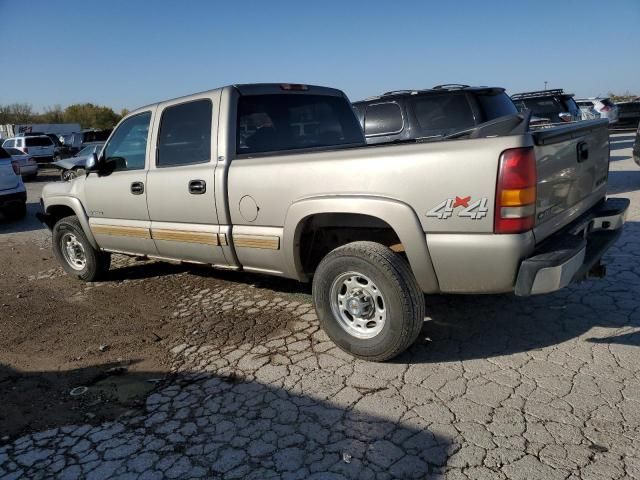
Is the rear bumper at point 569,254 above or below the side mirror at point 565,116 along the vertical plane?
below

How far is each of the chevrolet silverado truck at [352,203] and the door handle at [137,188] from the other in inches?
0.7

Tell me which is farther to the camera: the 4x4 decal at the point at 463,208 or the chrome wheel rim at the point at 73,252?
the chrome wheel rim at the point at 73,252

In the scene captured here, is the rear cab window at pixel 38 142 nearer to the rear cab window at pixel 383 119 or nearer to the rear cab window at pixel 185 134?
the rear cab window at pixel 383 119

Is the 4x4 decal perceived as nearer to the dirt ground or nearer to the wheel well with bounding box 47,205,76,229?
the dirt ground

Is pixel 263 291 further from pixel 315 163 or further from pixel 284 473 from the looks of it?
pixel 284 473

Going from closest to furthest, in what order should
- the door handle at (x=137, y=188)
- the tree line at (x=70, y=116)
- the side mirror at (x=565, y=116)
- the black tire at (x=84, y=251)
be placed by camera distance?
the door handle at (x=137, y=188) < the black tire at (x=84, y=251) < the side mirror at (x=565, y=116) < the tree line at (x=70, y=116)

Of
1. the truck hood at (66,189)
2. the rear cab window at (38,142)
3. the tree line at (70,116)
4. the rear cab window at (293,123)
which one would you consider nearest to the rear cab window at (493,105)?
the rear cab window at (293,123)

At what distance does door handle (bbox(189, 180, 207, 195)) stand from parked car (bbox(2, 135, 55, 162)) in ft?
79.8

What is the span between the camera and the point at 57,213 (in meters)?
6.26

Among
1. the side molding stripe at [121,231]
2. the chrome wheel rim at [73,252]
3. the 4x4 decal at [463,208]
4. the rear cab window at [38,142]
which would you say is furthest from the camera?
the rear cab window at [38,142]

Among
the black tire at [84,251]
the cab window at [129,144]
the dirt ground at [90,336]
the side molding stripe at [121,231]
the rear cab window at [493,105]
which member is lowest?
the dirt ground at [90,336]

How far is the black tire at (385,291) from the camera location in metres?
3.21

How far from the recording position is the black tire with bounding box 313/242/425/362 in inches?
126

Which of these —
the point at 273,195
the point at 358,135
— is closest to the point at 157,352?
the point at 273,195
